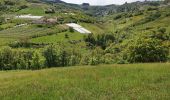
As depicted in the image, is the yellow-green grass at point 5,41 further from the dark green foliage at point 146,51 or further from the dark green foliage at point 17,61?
the dark green foliage at point 146,51

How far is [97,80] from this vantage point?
21328 mm

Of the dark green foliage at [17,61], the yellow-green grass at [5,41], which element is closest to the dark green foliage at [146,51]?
the dark green foliage at [17,61]

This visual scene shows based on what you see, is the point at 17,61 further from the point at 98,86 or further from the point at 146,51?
the point at 98,86

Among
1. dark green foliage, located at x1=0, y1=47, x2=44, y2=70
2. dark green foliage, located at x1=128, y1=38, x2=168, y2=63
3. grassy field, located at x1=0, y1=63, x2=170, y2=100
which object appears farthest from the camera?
dark green foliage, located at x1=0, y1=47, x2=44, y2=70

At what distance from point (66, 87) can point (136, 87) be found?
12.3 feet

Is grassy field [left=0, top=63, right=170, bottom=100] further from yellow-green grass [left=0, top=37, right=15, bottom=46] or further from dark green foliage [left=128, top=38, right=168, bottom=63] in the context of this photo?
yellow-green grass [left=0, top=37, right=15, bottom=46]

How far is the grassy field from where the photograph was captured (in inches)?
675

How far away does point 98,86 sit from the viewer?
19.5 metres

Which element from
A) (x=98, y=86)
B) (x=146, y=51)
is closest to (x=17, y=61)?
(x=146, y=51)

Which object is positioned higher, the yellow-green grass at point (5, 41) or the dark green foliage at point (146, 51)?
the dark green foliage at point (146, 51)

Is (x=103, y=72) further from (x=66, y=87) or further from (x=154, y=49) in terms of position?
(x=154, y=49)

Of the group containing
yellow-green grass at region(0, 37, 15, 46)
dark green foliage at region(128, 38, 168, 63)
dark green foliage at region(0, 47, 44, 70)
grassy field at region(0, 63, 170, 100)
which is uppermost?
grassy field at region(0, 63, 170, 100)

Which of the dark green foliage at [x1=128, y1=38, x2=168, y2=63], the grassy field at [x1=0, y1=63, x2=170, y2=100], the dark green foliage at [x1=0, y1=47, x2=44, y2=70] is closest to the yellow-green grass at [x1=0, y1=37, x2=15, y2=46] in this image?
the dark green foliage at [x1=0, y1=47, x2=44, y2=70]

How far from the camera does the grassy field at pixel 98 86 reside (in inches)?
675
